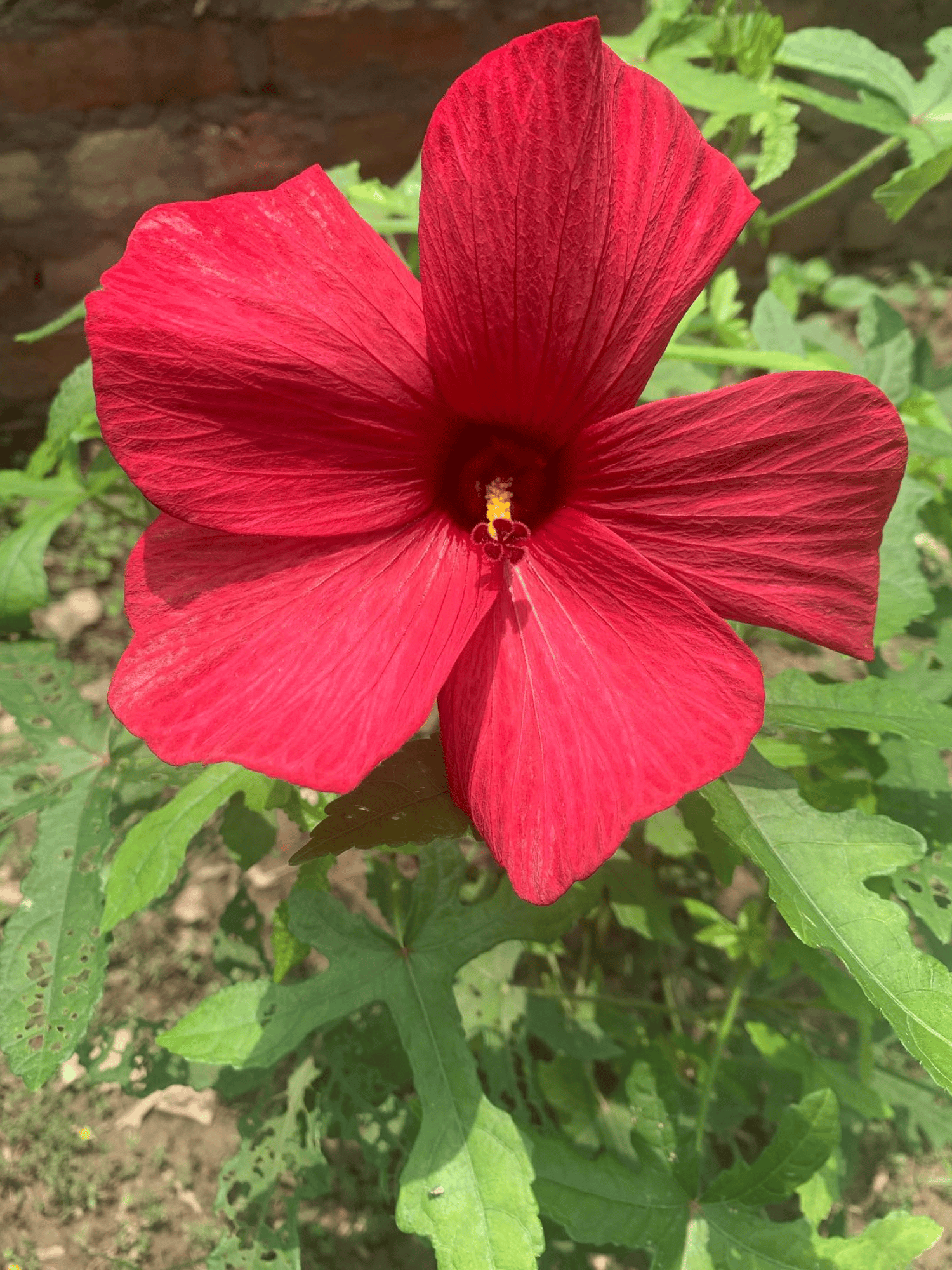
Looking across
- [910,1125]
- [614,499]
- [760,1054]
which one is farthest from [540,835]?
[910,1125]

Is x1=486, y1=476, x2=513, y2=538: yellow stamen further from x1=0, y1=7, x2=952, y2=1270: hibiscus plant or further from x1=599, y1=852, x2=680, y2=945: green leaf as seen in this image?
x1=599, y1=852, x2=680, y2=945: green leaf

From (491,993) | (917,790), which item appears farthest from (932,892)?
(491,993)

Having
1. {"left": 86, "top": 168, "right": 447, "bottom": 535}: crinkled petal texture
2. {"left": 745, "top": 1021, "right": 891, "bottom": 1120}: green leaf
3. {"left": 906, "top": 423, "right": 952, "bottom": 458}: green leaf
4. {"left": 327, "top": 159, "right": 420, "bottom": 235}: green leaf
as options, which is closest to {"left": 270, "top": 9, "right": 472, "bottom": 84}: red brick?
{"left": 327, "top": 159, "right": 420, "bottom": 235}: green leaf

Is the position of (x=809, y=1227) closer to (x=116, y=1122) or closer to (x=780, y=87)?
(x=116, y=1122)

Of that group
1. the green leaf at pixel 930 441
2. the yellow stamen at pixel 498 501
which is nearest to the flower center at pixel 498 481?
the yellow stamen at pixel 498 501

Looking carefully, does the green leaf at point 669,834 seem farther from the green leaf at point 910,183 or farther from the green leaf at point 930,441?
the green leaf at point 910,183

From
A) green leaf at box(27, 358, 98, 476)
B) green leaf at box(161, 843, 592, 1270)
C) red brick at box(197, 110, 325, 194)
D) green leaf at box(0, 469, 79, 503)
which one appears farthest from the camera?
red brick at box(197, 110, 325, 194)
